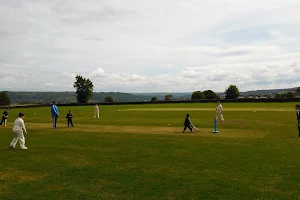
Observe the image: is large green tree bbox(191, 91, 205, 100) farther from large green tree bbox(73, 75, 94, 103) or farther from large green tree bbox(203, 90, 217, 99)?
large green tree bbox(73, 75, 94, 103)

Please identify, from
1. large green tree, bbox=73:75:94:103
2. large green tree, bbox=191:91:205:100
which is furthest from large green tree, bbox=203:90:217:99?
large green tree, bbox=73:75:94:103

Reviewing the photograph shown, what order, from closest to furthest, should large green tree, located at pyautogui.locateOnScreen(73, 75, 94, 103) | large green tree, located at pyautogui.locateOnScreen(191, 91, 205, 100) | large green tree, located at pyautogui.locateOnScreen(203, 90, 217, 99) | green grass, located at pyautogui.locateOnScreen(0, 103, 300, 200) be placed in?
green grass, located at pyautogui.locateOnScreen(0, 103, 300, 200) < large green tree, located at pyautogui.locateOnScreen(73, 75, 94, 103) < large green tree, located at pyautogui.locateOnScreen(203, 90, 217, 99) < large green tree, located at pyautogui.locateOnScreen(191, 91, 205, 100)

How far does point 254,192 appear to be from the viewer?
814 centimetres

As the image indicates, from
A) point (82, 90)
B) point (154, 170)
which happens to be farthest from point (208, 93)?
point (154, 170)

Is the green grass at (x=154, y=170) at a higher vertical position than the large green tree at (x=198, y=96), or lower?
lower

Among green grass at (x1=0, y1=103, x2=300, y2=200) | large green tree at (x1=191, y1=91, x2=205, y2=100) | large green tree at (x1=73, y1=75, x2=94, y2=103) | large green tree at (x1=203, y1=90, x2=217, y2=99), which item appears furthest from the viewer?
large green tree at (x1=191, y1=91, x2=205, y2=100)

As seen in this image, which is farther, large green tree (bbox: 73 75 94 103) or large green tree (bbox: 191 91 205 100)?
large green tree (bbox: 191 91 205 100)

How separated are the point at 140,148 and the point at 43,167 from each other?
522 centimetres

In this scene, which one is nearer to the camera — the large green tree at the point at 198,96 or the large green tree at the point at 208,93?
the large green tree at the point at 208,93

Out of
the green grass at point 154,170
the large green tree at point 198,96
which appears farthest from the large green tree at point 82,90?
the green grass at point 154,170

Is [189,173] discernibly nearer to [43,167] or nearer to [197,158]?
[197,158]

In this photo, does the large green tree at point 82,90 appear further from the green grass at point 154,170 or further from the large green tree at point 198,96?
the green grass at point 154,170

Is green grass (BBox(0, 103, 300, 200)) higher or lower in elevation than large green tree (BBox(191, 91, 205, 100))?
lower

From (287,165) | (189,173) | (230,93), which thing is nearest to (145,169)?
(189,173)
